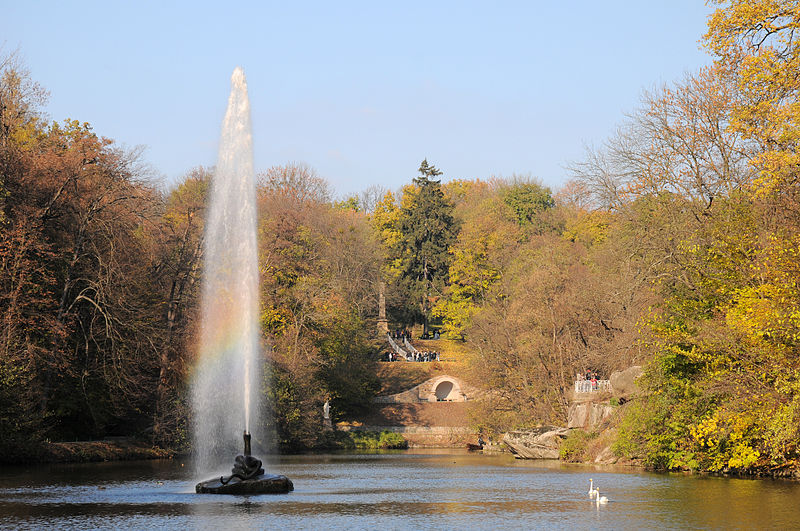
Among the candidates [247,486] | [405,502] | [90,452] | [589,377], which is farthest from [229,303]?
[589,377]

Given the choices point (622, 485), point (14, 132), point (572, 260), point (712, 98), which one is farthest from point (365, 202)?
point (622, 485)

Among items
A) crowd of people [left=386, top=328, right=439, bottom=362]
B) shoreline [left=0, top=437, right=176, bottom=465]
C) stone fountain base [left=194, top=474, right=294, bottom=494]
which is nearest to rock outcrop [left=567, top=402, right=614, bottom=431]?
stone fountain base [left=194, top=474, right=294, bottom=494]

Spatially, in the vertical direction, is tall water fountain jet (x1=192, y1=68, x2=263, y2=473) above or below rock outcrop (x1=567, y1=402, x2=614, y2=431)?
above

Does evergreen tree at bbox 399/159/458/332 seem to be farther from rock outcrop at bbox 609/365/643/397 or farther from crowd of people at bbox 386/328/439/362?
rock outcrop at bbox 609/365/643/397

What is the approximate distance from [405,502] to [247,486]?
14.3 feet

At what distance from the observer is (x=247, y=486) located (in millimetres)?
24047

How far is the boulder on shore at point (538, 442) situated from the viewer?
138ft

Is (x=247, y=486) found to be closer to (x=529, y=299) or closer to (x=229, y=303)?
(x=229, y=303)

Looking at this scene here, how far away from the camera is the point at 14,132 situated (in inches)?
1590

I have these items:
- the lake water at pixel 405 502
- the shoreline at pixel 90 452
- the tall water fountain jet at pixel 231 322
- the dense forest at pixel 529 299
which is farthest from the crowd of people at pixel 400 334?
the lake water at pixel 405 502

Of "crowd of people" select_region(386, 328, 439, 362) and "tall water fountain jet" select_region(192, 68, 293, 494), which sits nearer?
"tall water fountain jet" select_region(192, 68, 293, 494)

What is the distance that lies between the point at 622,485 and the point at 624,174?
1572 centimetres

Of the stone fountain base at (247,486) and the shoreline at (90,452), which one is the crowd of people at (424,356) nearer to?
the shoreline at (90,452)

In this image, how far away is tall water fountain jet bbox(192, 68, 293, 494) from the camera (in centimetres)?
2544
